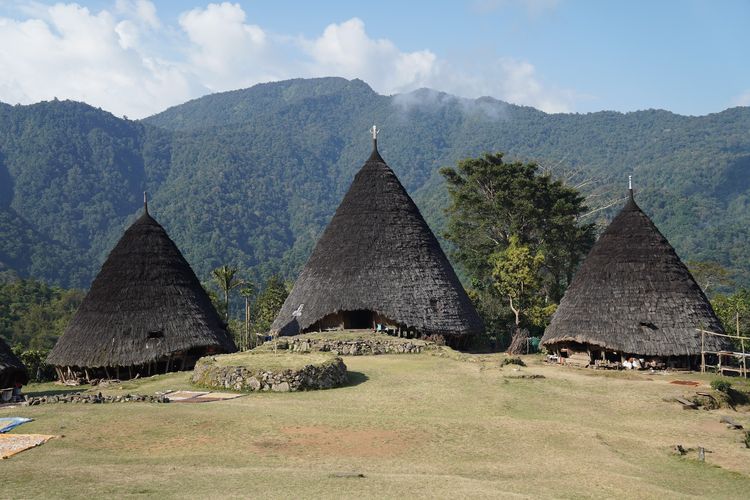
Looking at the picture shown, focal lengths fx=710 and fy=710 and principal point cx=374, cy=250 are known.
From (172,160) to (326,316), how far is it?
138875 mm

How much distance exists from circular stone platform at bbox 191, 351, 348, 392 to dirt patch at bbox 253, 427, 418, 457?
4.91m

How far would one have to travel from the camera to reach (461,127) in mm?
190500

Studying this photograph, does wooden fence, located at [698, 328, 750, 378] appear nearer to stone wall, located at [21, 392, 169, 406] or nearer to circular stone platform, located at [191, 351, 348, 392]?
circular stone platform, located at [191, 351, 348, 392]

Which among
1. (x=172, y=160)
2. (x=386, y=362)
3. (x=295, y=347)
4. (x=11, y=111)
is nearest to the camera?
(x=386, y=362)

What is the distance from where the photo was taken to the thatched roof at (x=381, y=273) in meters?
29.4

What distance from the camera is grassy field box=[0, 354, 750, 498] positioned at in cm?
1105

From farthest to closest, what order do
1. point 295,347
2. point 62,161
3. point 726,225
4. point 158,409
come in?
point 62,161 → point 726,225 → point 295,347 → point 158,409

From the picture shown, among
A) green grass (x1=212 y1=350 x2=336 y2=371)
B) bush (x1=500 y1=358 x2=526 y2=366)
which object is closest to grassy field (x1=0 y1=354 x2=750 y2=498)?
green grass (x1=212 y1=350 x2=336 y2=371)

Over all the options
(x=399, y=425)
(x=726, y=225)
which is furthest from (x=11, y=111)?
(x=399, y=425)

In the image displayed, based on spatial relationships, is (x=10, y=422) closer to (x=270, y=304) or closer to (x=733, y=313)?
(x=733, y=313)

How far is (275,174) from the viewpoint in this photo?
157125mm

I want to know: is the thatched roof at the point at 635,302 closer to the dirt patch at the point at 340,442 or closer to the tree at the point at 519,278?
the tree at the point at 519,278

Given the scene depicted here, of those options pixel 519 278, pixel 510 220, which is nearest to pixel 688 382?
pixel 519 278

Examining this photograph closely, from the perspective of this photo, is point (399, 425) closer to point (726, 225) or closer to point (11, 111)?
point (726, 225)
